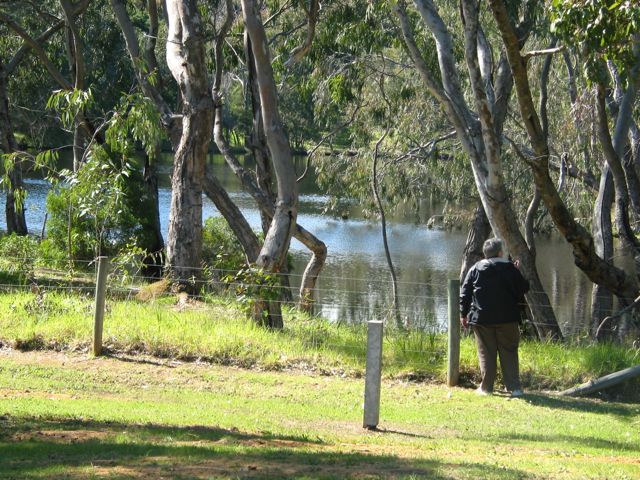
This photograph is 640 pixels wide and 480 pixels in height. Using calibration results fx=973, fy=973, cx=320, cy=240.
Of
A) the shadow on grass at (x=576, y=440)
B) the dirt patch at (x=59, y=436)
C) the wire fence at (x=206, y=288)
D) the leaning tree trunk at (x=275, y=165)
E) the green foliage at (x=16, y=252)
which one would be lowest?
the shadow on grass at (x=576, y=440)

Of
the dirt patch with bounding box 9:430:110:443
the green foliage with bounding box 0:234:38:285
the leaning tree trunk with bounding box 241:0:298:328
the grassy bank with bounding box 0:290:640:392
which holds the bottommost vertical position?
the dirt patch with bounding box 9:430:110:443

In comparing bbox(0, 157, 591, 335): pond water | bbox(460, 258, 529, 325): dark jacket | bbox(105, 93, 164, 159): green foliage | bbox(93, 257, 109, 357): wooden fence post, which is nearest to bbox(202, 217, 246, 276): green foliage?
bbox(0, 157, 591, 335): pond water

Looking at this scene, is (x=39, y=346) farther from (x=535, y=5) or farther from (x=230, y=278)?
(x=535, y=5)

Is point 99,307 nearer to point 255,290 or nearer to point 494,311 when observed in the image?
point 255,290

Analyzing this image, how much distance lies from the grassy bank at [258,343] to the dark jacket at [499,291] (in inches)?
46.2

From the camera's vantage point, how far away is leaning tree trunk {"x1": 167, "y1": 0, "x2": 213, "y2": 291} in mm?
15711

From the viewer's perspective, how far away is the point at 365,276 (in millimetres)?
30609

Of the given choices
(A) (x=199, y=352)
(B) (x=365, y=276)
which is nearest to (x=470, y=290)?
(A) (x=199, y=352)

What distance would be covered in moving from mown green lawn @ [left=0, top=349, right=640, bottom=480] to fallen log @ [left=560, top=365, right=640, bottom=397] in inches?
7.0

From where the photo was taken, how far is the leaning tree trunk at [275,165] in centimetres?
1318

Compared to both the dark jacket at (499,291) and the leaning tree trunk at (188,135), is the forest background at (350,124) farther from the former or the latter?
the dark jacket at (499,291)

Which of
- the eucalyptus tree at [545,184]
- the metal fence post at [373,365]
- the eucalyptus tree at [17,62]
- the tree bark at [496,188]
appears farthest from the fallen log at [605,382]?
the eucalyptus tree at [17,62]

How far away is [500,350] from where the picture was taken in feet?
33.9

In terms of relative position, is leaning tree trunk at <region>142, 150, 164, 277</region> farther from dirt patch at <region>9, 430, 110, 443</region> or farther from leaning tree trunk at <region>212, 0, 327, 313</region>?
dirt patch at <region>9, 430, 110, 443</region>
